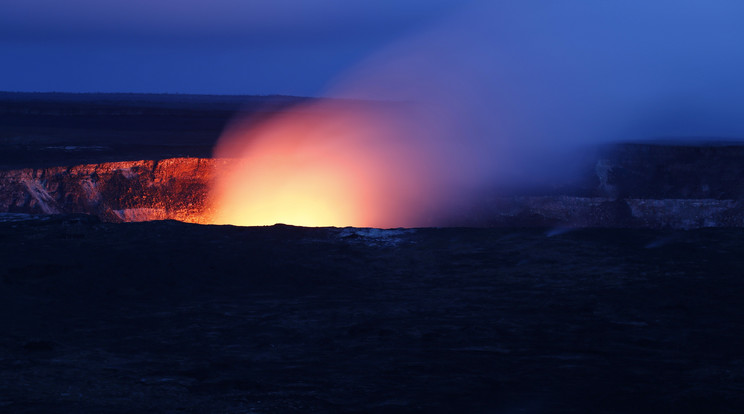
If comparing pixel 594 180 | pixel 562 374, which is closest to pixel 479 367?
pixel 562 374

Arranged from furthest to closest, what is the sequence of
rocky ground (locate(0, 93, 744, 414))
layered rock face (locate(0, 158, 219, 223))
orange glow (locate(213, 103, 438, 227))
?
orange glow (locate(213, 103, 438, 227)), layered rock face (locate(0, 158, 219, 223)), rocky ground (locate(0, 93, 744, 414))

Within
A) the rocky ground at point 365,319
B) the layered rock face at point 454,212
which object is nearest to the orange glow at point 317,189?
the layered rock face at point 454,212

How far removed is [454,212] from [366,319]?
6924mm

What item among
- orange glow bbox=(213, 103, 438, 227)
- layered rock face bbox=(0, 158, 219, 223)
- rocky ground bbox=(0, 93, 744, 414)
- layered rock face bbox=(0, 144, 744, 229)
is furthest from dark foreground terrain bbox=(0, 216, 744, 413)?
orange glow bbox=(213, 103, 438, 227)

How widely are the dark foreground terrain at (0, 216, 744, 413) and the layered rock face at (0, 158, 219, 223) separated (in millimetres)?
3697

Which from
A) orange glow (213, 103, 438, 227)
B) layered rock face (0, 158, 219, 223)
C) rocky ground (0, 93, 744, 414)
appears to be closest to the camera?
rocky ground (0, 93, 744, 414)

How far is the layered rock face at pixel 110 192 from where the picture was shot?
1123cm

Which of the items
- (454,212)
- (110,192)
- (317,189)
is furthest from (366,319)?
(317,189)

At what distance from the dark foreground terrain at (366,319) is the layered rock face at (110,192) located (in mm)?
3697

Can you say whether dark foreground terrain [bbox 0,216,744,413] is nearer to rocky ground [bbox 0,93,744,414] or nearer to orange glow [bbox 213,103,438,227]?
rocky ground [bbox 0,93,744,414]

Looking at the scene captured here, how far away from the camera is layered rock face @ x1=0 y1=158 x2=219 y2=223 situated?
11.2 meters

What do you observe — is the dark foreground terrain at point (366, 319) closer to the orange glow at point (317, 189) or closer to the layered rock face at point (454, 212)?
the layered rock face at point (454, 212)

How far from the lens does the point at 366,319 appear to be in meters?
4.83

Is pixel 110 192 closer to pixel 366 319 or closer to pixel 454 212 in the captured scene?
pixel 454 212
